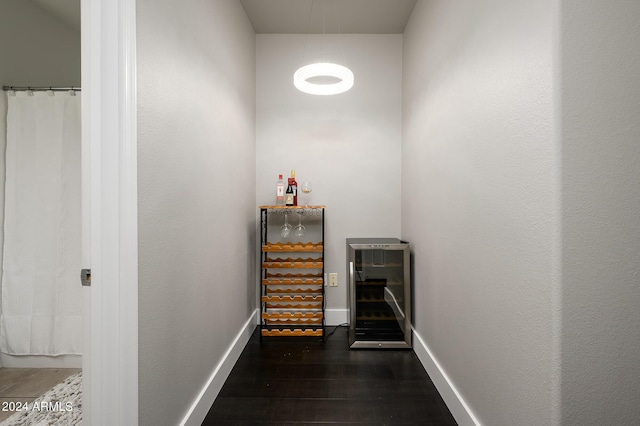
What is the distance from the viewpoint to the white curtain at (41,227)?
6.46 feet

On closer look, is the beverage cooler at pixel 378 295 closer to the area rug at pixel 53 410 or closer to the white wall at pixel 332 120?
the white wall at pixel 332 120

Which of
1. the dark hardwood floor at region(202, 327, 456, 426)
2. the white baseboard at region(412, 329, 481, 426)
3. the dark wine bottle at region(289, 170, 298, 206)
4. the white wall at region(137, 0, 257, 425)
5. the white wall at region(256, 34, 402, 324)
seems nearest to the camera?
the white wall at region(137, 0, 257, 425)

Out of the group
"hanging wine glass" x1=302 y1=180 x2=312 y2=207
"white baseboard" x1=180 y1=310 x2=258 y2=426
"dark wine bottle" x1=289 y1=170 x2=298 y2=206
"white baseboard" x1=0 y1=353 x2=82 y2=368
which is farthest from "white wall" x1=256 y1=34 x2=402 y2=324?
"white baseboard" x1=0 y1=353 x2=82 y2=368

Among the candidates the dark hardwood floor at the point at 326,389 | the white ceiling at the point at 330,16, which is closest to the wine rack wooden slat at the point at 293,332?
the dark hardwood floor at the point at 326,389

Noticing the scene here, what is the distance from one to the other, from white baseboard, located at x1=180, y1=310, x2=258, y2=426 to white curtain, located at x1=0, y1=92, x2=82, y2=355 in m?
1.00

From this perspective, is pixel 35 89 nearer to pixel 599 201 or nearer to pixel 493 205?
pixel 493 205

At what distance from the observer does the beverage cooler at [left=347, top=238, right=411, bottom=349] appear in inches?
96.4

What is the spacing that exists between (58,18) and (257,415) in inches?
117

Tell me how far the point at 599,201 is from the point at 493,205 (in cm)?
37

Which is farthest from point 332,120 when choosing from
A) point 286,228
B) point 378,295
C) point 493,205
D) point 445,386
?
point 445,386

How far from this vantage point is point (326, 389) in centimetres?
188

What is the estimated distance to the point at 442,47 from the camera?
184 cm

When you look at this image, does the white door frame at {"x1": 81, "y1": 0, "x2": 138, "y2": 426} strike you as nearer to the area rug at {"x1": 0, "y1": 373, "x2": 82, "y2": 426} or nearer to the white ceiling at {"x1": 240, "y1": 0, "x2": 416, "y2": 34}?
the area rug at {"x1": 0, "y1": 373, "x2": 82, "y2": 426}

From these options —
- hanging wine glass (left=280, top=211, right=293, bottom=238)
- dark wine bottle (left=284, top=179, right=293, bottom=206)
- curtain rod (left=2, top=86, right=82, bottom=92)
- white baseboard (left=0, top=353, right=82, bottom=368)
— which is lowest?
white baseboard (left=0, top=353, right=82, bottom=368)
